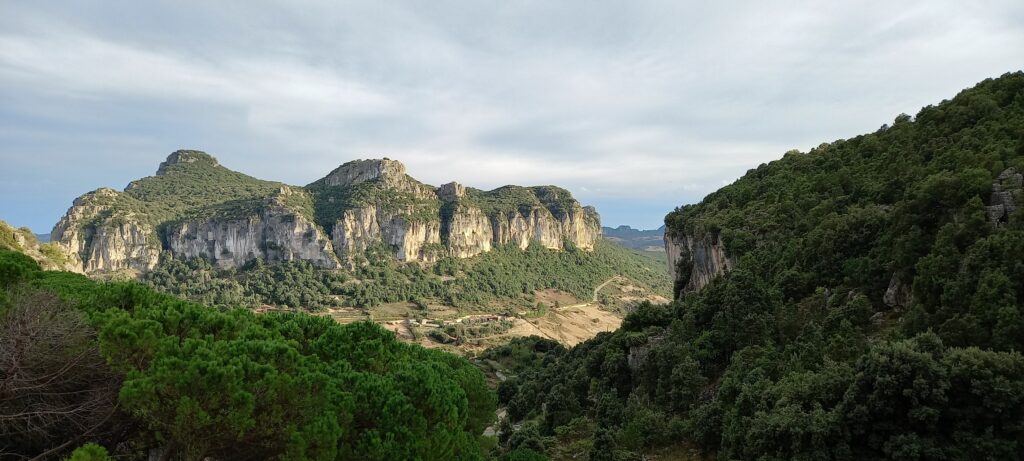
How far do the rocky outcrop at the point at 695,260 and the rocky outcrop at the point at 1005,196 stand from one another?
17.7 metres

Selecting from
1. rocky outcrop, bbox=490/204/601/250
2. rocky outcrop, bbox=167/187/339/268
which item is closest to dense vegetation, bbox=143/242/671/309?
rocky outcrop, bbox=167/187/339/268

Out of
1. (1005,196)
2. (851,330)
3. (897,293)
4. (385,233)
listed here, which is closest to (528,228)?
(385,233)

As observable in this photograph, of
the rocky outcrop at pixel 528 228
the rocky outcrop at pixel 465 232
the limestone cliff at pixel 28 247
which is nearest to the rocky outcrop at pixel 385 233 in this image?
the rocky outcrop at pixel 465 232

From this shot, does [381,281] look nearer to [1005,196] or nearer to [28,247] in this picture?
[28,247]

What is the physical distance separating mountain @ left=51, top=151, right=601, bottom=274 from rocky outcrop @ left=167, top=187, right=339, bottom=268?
0.93 ft

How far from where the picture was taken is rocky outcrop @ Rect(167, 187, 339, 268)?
143 metres

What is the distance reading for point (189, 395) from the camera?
424 inches

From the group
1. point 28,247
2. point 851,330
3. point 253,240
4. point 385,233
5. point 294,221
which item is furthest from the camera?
point 385,233

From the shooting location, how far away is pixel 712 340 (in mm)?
29594

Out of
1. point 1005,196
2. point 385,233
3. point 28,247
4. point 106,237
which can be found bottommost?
point 1005,196

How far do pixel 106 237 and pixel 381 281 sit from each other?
233 feet

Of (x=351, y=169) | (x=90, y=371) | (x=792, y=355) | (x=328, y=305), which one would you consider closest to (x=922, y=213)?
(x=792, y=355)

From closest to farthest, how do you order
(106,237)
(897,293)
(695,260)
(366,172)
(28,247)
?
(897,293), (695,260), (28,247), (106,237), (366,172)

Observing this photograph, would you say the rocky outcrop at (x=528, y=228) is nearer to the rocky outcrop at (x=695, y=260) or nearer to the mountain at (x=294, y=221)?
the mountain at (x=294, y=221)
